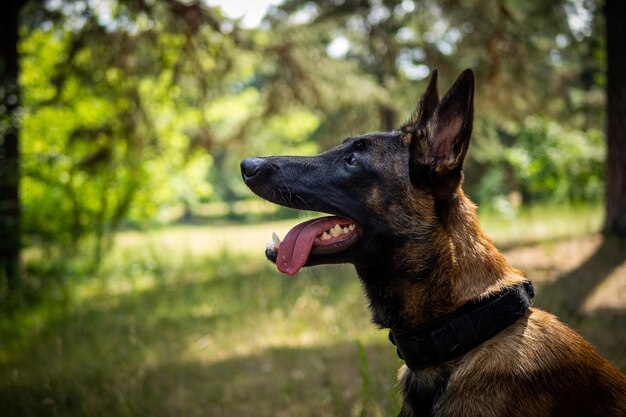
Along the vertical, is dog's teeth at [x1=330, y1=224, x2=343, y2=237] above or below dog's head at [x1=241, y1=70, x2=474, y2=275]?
below

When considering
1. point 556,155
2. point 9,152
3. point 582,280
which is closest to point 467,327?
point 582,280

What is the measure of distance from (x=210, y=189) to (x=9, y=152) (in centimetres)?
671

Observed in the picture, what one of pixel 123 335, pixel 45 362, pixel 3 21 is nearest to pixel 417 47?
pixel 3 21

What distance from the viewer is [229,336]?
6090mm

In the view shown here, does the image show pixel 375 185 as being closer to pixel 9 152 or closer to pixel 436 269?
pixel 436 269

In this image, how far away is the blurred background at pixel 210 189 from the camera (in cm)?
467

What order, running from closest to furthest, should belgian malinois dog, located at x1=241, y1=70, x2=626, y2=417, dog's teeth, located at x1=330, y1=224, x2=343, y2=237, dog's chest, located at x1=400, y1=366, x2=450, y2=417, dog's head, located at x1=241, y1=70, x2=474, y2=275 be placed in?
1. belgian malinois dog, located at x1=241, y1=70, x2=626, y2=417
2. dog's chest, located at x1=400, y1=366, x2=450, y2=417
3. dog's head, located at x1=241, y1=70, x2=474, y2=275
4. dog's teeth, located at x1=330, y1=224, x2=343, y2=237

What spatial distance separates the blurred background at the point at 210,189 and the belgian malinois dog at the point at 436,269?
67 cm

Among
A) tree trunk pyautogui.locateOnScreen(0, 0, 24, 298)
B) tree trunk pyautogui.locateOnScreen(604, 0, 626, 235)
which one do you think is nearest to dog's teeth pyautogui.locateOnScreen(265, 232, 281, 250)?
tree trunk pyautogui.locateOnScreen(0, 0, 24, 298)

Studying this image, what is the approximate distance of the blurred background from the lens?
4.67m

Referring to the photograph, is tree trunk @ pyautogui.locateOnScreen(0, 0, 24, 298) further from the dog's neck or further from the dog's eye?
the dog's neck

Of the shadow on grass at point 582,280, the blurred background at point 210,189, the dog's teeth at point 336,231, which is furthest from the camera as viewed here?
the shadow on grass at point 582,280

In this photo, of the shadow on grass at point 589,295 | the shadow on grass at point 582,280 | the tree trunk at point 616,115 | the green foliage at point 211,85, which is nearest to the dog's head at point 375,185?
the shadow on grass at point 589,295

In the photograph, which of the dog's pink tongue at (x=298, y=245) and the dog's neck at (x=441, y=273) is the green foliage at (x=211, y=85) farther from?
the dog's neck at (x=441, y=273)
